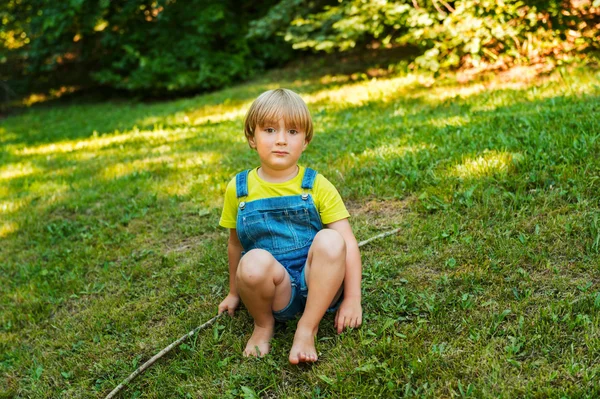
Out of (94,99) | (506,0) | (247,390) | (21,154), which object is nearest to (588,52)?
(506,0)

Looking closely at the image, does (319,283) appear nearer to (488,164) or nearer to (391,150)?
(488,164)

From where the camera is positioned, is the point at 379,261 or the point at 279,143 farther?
the point at 379,261

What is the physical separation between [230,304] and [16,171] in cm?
463

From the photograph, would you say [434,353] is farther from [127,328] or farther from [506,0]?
[506,0]

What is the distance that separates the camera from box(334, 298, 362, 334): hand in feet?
7.82

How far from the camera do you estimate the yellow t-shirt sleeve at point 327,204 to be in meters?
2.47

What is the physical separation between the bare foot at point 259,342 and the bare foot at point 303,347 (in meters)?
0.20

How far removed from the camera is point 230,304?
274 centimetres

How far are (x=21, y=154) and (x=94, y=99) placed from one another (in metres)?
6.07

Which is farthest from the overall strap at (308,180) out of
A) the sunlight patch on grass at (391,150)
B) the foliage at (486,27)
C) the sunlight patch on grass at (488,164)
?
the foliage at (486,27)

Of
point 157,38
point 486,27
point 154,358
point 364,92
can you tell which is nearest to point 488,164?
point 154,358

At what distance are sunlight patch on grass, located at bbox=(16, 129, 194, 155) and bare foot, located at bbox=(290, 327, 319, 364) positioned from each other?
14.8ft

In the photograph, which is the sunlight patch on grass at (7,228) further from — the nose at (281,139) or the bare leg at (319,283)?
the bare leg at (319,283)

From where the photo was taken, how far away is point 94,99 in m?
12.9
